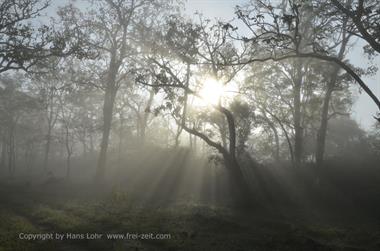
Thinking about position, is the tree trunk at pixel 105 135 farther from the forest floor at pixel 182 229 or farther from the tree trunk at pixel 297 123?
the tree trunk at pixel 297 123

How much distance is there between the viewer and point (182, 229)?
13125 millimetres

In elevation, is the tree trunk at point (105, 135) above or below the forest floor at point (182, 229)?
above

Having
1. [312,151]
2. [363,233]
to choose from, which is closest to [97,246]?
[363,233]

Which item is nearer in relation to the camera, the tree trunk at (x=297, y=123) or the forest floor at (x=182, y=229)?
the forest floor at (x=182, y=229)

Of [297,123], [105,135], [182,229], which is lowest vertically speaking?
[182,229]

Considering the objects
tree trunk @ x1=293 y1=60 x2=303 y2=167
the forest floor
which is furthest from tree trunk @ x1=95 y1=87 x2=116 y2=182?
tree trunk @ x1=293 y1=60 x2=303 y2=167

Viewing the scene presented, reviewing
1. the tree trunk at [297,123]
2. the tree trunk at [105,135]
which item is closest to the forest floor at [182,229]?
the tree trunk at [105,135]

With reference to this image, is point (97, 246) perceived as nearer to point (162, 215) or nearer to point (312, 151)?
point (162, 215)

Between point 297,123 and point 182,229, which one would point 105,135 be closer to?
point 297,123

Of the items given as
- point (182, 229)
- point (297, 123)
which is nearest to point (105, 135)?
point (297, 123)

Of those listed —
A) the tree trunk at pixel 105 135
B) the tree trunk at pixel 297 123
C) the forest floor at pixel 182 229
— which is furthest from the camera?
the tree trunk at pixel 105 135

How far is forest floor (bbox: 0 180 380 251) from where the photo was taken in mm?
10750

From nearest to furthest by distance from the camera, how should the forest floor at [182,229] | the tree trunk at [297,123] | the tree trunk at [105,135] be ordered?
1. the forest floor at [182,229]
2. the tree trunk at [297,123]
3. the tree trunk at [105,135]

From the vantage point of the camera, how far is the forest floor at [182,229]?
35.3 feet
